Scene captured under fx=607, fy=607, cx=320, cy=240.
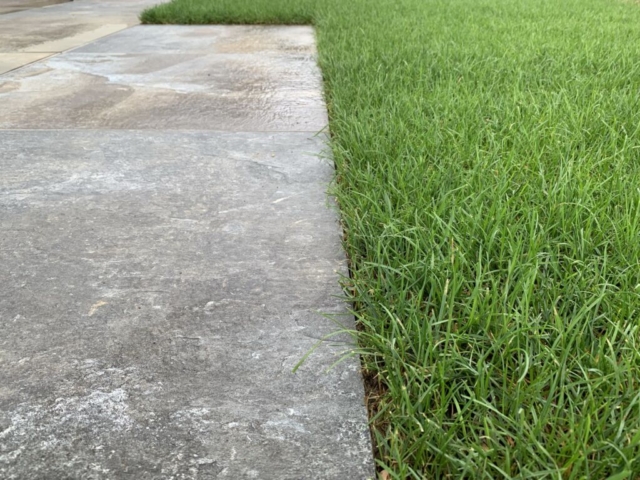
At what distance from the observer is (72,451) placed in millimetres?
902

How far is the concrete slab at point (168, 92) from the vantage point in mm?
2637

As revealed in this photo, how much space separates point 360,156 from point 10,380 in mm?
1240

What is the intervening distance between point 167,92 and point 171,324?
218 centimetres

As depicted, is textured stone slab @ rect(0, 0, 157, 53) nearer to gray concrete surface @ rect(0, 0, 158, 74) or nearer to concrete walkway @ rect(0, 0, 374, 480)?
gray concrete surface @ rect(0, 0, 158, 74)

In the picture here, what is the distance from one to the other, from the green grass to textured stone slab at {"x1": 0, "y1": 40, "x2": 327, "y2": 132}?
0.32 meters

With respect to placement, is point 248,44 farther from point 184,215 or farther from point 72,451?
point 72,451

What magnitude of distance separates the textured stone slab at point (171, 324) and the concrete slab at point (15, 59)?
1.94m

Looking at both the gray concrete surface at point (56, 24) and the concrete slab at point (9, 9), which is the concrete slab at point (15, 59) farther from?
the concrete slab at point (9, 9)

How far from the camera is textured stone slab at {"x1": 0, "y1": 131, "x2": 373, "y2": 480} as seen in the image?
91 cm

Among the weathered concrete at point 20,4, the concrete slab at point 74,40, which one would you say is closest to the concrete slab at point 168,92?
the concrete slab at point 74,40

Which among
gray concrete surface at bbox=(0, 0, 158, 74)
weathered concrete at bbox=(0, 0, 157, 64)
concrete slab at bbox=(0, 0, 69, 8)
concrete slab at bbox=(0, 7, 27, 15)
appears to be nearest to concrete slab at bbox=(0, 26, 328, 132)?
gray concrete surface at bbox=(0, 0, 158, 74)

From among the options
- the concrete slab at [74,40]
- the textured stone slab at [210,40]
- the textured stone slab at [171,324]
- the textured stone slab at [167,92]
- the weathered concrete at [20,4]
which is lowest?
the textured stone slab at [171,324]

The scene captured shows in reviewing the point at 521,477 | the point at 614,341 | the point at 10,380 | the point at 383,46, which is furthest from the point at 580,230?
the point at 383,46

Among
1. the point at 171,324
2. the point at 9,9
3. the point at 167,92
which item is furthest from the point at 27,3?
the point at 171,324
